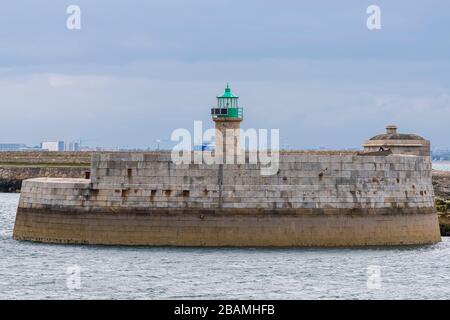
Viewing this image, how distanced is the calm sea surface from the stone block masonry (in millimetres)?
490

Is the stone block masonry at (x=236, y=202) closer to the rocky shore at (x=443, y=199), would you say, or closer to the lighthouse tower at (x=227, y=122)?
the lighthouse tower at (x=227, y=122)

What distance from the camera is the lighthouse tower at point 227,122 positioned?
160 feet

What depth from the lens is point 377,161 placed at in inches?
1757

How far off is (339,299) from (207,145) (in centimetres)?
1481

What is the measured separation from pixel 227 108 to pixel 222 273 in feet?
36.1

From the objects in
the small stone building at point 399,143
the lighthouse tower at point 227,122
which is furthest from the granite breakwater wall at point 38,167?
the lighthouse tower at point 227,122

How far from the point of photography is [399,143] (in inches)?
2410

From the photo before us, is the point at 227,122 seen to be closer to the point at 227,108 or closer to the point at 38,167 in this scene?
the point at 227,108

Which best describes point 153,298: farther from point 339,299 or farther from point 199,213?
point 199,213

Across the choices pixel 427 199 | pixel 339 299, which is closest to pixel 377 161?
pixel 427 199

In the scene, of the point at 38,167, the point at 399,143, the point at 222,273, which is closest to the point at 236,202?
the point at 222,273

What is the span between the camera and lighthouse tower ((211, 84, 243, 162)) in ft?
160

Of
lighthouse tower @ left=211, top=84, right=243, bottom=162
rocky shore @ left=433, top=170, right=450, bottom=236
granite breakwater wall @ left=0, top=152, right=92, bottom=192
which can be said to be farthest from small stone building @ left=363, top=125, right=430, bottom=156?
granite breakwater wall @ left=0, top=152, right=92, bottom=192
